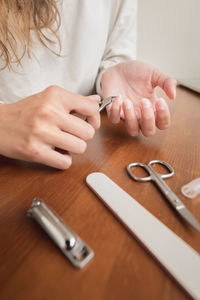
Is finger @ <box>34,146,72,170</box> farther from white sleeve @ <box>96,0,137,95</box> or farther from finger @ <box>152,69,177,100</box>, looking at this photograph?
white sleeve @ <box>96,0,137,95</box>

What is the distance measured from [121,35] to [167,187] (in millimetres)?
703

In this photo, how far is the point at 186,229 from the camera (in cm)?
24

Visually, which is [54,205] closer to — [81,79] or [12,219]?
[12,219]

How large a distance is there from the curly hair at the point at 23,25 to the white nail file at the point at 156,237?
450mm

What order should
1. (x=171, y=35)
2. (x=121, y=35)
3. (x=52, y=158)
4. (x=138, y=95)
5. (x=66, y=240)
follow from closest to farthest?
(x=66, y=240), (x=52, y=158), (x=138, y=95), (x=121, y=35), (x=171, y=35)

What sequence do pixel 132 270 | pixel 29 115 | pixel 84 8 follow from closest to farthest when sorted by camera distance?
pixel 132 270 → pixel 29 115 → pixel 84 8

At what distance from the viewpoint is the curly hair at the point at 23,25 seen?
0.42 m

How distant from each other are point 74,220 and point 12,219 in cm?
8

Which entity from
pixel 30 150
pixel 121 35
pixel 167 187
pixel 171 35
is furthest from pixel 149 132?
pixel 171 35

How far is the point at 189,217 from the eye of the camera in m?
0.24

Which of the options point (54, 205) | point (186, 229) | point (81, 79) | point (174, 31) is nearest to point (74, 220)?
point (54, 205)

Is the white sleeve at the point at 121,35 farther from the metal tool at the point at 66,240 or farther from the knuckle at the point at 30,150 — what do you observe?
the metal tool at the point at 66,240

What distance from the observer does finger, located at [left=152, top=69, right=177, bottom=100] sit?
40cm

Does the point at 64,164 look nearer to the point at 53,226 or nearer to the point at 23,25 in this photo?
the point at 53,226
